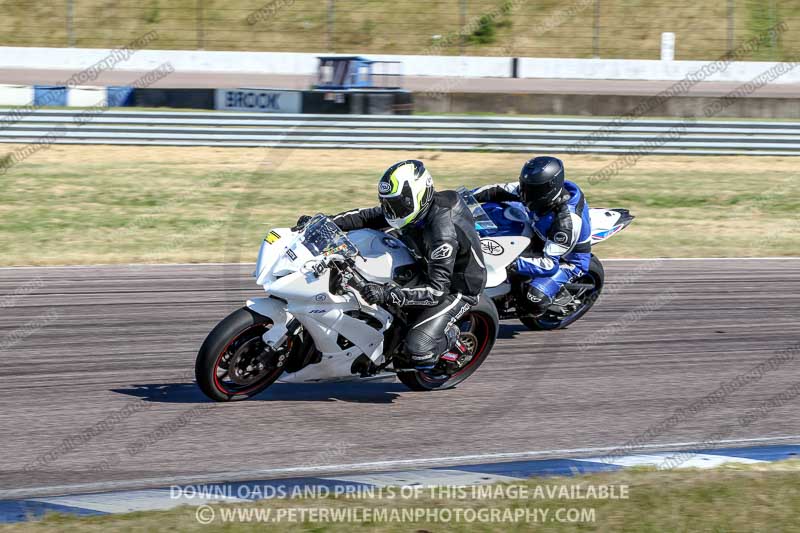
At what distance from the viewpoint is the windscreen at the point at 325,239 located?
21.4ft

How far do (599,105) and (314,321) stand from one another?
16.4m

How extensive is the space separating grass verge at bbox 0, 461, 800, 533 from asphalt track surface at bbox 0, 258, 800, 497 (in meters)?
0.77

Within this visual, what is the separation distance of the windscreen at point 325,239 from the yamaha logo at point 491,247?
5.97ft

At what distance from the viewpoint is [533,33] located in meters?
30.6

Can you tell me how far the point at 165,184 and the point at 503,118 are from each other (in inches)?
263

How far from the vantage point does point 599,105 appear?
21.8 metres

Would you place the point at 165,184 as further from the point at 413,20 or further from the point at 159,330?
the point at 413,20

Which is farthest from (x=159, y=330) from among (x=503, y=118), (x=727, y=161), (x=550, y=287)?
(x=727, y=161)

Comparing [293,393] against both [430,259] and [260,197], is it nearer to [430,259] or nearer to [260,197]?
[430,259]

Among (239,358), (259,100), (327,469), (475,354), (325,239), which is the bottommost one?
(327,469)

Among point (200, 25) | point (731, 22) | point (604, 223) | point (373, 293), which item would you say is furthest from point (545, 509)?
point (731, 22)

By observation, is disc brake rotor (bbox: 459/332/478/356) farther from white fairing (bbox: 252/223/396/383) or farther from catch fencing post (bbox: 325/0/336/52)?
catch fencing post (bbox: 325/0/336/52)

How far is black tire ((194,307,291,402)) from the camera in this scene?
6.38m

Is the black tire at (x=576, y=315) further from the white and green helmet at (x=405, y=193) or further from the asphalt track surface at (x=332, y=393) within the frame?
the white and green helmet at (x=405, y=193)
